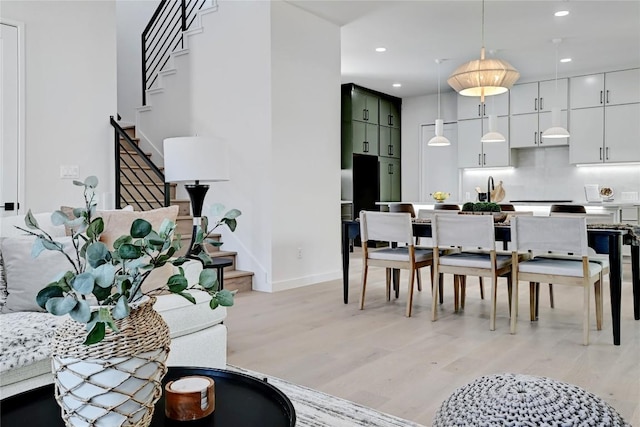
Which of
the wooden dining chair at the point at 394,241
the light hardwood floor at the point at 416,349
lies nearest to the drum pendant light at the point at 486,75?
the wooden dining chair at the point at 394,241

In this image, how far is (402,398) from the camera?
2342 mm

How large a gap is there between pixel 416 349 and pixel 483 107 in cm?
650

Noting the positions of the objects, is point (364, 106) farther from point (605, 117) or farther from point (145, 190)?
point (145, 190)

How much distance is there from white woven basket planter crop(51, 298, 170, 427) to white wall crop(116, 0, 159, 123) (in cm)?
700

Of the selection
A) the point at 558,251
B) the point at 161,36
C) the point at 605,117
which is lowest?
the point at 558,251

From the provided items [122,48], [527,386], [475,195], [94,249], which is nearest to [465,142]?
[475,195]

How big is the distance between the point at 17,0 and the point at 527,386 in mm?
4787

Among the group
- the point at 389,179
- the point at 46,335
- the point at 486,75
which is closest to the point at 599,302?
the point at 486,75

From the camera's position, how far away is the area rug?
2.07 metres

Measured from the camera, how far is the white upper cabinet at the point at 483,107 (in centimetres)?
840

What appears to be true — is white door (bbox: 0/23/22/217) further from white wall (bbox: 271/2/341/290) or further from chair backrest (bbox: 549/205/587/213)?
chair backrest (bbox: 549/205/587/213)

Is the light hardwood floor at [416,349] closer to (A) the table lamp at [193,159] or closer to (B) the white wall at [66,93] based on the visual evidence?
(A) the table lamp at [193,159]

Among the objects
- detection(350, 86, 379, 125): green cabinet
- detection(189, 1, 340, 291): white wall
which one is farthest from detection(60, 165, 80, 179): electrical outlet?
detection(350, 86, 379, 125): green cabinet

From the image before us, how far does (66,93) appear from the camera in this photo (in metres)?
4.52
